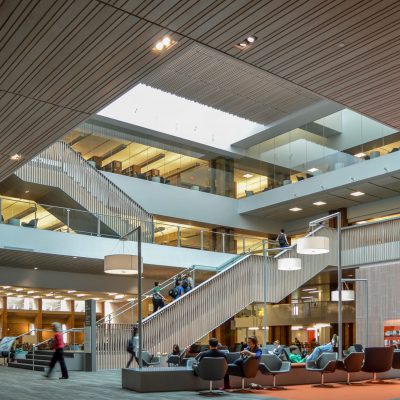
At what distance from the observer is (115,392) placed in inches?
461

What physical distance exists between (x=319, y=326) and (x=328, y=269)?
5.29 metres

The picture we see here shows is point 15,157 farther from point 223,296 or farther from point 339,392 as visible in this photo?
point 223,296

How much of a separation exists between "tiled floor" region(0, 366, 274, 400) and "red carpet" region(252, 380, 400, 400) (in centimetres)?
76

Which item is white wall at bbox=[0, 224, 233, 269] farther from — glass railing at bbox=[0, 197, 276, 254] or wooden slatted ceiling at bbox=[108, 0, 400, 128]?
wooden slatted ceiling at bbox=[108, 0, 400, 128]

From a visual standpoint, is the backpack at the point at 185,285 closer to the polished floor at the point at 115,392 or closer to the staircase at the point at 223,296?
the staircase at the point at 223,296

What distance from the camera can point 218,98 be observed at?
2583cm

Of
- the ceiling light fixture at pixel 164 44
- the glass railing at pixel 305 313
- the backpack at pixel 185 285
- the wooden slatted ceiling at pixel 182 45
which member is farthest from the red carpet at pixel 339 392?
the glass railing at pixel 305 313

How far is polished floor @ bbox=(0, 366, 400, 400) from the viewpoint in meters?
11.0

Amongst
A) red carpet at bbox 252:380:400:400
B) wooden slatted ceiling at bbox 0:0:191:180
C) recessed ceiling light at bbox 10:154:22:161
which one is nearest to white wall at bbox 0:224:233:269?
recessed ceiling light at bbox 10:154:22:161

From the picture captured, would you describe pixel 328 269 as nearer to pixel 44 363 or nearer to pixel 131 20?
pixel 44 363

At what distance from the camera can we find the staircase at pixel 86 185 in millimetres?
22812

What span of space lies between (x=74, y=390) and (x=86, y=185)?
1245 centimetres

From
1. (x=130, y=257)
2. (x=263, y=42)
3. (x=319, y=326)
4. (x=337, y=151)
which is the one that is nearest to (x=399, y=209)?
(x=337, y=151)

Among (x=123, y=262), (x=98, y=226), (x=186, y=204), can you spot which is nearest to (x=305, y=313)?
(x=186, y=204)
